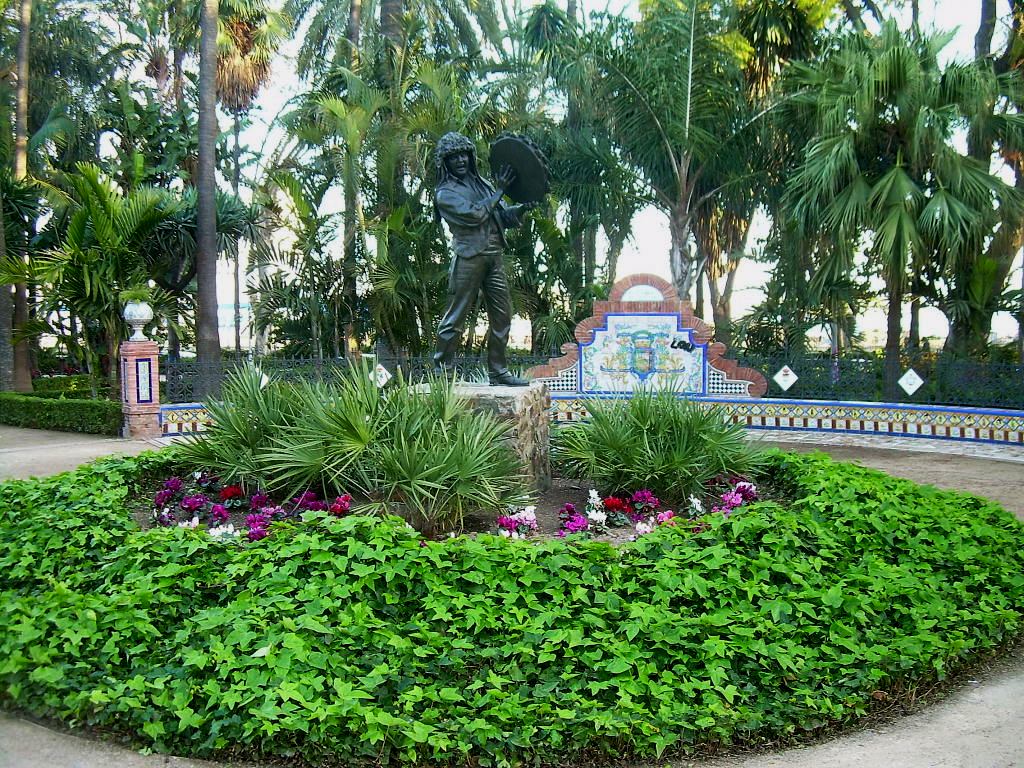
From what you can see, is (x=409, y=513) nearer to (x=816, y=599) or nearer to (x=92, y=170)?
(x=816, y=599)

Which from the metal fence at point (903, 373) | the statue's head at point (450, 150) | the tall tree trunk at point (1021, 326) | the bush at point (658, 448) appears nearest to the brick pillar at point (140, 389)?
the statue's head at point (450, 150)

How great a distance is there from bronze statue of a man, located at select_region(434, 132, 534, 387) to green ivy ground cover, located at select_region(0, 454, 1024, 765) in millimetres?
3301

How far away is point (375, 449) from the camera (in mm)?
5609

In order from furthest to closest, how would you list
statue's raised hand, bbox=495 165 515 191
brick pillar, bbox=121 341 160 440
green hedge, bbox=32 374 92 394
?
1. green hedge, bbox=32 374 92 394
2. brick pillar, bbox=121 341 160 440
3. statue's raised hand, bbox=495 165 515 191

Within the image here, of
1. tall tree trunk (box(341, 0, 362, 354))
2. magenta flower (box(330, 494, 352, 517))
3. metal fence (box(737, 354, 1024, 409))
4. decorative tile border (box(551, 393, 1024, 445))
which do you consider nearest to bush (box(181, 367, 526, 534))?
magenta flower (box(330, 494, 352, 517))

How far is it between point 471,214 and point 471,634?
4222 mm

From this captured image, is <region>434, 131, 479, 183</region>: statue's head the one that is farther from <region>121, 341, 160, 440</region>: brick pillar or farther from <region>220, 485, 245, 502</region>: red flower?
Result: <region>121, 341, 160, 440</region>: brick pillar

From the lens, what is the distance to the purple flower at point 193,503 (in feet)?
19.6

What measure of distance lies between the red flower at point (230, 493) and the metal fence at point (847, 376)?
7.04 m

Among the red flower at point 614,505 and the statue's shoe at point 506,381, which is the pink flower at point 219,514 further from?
the statue's shoe at point 506,381

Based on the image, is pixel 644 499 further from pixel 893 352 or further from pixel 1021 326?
pixel 1021 326

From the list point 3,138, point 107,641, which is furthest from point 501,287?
point 3,138

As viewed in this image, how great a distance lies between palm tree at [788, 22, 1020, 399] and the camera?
12898 mm

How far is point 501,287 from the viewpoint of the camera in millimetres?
7914
